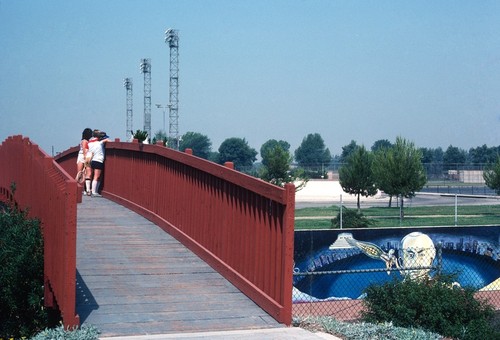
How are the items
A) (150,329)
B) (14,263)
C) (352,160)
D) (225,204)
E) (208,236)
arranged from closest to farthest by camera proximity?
(150,329) → (14,263) → (225,204) → (208,236) → (352,160)

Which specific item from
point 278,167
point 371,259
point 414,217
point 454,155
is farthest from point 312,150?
point 371,259

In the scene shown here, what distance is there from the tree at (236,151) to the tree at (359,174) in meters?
87.1

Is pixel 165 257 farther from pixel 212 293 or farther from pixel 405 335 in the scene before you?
pixel 405 335

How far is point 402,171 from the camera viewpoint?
48531 mm

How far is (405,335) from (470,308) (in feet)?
10.5

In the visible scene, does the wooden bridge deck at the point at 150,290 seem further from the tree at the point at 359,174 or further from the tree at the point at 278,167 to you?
the tree at the point at 278,167

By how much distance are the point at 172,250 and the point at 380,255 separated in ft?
25.1

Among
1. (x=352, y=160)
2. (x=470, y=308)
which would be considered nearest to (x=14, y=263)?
(x=470, y=308)

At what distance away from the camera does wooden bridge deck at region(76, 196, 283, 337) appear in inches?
285

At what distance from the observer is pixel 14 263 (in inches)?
321

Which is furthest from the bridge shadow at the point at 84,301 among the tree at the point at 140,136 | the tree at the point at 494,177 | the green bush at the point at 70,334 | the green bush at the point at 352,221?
the tree at the point at 494,177

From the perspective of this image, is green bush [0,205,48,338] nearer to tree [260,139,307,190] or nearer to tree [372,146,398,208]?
tree [372,146,398,208]

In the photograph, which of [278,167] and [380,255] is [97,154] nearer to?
[380,255]

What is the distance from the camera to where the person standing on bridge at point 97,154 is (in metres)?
15.7
